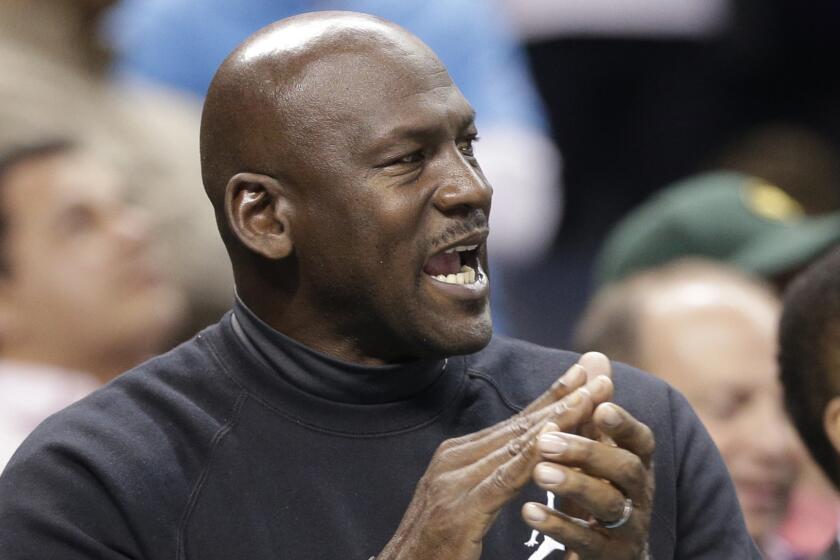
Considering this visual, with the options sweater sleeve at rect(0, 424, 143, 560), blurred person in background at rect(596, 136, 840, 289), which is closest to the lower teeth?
sweater sleeve at rect(0, 424, 143, 560)

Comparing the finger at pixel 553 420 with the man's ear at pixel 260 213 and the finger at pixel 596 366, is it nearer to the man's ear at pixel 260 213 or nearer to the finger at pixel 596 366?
the finger at pixel 596 366

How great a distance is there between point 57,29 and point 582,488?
2695mm

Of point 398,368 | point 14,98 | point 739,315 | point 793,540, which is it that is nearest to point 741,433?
point 739,315

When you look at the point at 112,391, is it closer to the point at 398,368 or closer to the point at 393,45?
the point at 398,368

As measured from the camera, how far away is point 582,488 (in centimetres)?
221

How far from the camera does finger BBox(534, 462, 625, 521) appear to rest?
220 cm

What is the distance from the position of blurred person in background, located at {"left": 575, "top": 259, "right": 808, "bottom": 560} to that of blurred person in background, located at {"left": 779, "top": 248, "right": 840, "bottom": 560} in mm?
346

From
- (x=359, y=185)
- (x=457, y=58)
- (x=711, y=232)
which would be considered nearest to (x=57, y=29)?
(x=457, y=58)

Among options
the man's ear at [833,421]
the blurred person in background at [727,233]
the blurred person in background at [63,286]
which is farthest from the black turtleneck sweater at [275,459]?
the blurred person in background at [727,233]

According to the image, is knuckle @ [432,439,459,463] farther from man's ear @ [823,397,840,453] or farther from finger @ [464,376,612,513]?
man's ear @ [823,397,840,453]

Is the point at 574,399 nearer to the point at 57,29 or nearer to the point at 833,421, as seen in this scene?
the point at 833,421

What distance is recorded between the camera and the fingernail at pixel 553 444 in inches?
87.3

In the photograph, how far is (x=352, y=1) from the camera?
5.07m

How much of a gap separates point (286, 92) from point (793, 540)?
237cm
